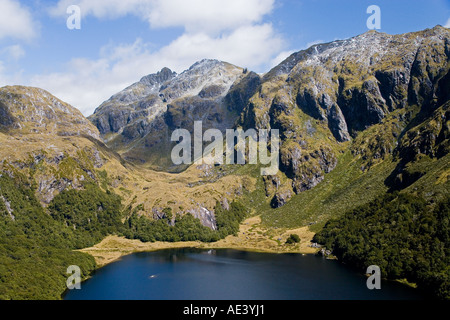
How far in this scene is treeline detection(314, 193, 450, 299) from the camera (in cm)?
13388

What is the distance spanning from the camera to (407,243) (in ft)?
509

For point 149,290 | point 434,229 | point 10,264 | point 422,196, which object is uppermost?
point 422,196

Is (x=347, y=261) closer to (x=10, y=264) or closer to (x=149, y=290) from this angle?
(x=149, y=290)

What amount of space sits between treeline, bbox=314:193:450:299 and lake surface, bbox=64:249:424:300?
690cm

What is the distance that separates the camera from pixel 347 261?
183000 millimetres

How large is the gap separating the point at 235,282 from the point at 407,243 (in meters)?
76.7
